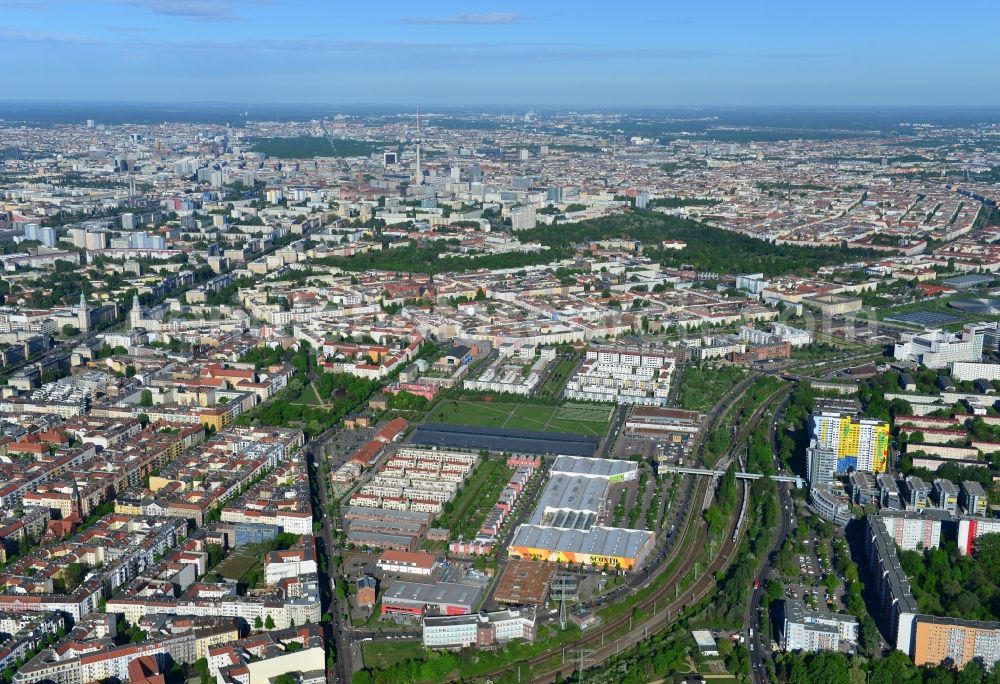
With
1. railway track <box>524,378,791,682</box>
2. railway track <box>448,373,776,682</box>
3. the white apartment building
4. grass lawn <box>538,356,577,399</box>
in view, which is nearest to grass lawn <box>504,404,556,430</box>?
grass lawn <box>538,356,577,399</box>

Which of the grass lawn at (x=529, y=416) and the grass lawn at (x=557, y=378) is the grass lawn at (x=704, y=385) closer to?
Answer: the grass lawn at (x=557, y=378)

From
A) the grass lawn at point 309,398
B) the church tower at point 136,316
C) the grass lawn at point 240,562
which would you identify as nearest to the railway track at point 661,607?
the grass lawn at point 240,562

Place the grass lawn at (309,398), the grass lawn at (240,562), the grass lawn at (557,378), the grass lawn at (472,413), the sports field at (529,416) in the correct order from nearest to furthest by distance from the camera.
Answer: the grass lawn at (240,562)
the sports field at (529,416)
the grass lawn at (472,413)
the grass lawn at (309,398)
the grass lawn at (557,378)

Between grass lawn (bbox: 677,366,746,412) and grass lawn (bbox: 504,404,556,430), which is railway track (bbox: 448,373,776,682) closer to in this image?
grass lawn (bbox: 504,404,556,430)

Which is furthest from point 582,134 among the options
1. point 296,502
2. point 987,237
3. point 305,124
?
point 296,502

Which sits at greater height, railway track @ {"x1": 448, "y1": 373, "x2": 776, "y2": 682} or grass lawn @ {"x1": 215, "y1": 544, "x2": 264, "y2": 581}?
grass lawn @ {"x1": 215, "y1": 544, "x2": 264, "y2": 581}

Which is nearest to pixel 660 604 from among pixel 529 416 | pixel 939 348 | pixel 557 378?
pixel 529 416
